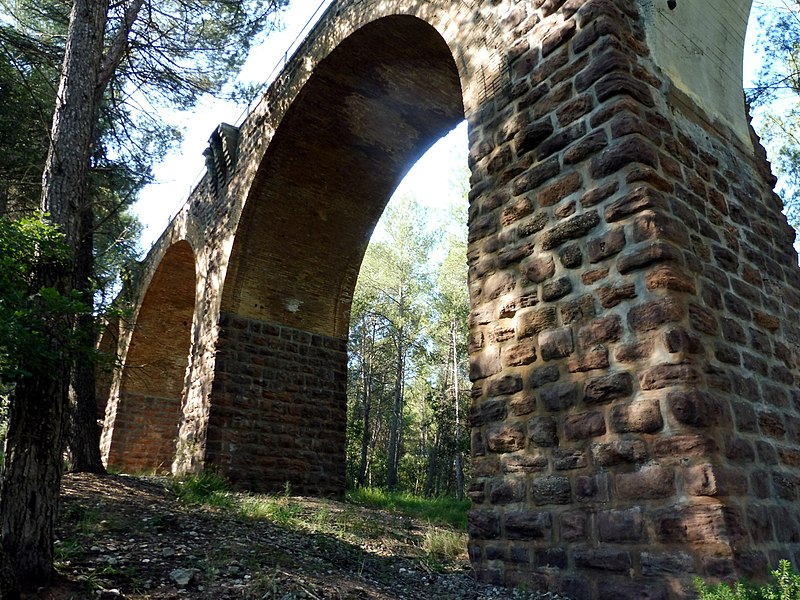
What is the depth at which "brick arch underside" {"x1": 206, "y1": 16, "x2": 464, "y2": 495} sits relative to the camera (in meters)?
8.11

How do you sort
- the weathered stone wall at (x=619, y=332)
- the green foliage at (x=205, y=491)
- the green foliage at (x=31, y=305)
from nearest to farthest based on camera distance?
1. the weathered stone wall at (x=619, y=332)
2. the green foliage at (x=31, y=305)
3. the green foliage at (x=205, y=491)

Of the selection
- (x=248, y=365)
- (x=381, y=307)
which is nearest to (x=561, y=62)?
(x=248, y=365)

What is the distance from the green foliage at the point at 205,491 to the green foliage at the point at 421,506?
210cm

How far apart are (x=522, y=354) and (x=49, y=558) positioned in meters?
2.73

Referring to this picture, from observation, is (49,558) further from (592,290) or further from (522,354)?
(592,290)

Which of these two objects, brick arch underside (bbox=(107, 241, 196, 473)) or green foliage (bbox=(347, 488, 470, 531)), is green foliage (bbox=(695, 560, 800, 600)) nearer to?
green foliage (bbox=(347, 488, 470, 531))

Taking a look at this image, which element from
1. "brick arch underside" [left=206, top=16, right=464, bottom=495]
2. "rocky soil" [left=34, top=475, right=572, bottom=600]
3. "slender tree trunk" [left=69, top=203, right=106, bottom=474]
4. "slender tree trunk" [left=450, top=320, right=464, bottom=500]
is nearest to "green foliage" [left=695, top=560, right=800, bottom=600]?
"rocky soil" [left=34, top=475, right=572, bottom=600]

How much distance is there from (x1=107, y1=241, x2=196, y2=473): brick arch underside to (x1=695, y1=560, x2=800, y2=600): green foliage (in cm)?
1197

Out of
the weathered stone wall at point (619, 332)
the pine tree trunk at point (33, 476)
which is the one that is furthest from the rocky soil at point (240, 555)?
the weathered stone wall at point (619, 332)

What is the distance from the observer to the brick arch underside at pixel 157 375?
13203 millimetres

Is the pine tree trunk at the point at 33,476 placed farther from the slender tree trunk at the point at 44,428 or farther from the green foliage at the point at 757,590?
the green foliage at the point at 757,590

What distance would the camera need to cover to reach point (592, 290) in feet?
10.8

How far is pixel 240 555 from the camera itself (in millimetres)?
3605

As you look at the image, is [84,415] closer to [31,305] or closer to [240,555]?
[31,305]
